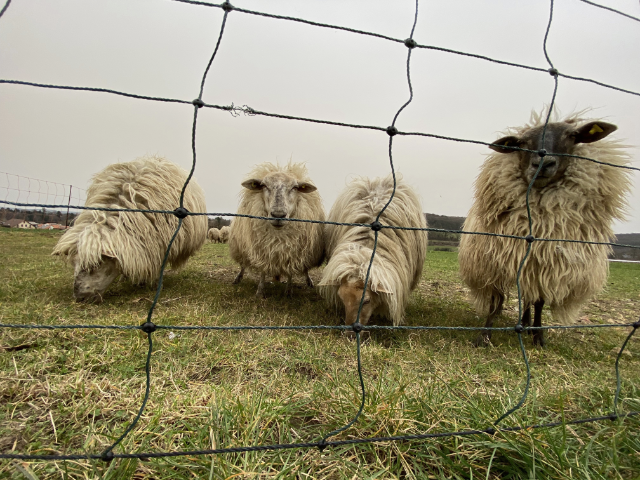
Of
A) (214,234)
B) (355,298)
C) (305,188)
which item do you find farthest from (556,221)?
(214,234)

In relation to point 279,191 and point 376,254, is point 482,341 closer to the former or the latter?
point 376,254

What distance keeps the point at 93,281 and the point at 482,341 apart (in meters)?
4.01

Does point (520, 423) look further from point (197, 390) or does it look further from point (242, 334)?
point (242, 334)

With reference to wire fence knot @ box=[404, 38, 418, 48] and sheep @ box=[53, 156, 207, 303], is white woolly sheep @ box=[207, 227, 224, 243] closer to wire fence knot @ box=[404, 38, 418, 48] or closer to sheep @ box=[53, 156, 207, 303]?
sheep @ box=[53, 156, 207, 303]

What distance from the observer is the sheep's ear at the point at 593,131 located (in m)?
2.81

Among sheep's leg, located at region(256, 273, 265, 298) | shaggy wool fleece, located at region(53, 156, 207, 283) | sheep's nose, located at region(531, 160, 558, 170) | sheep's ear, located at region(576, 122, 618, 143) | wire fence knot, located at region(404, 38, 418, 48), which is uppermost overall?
sheep's ear, located at region(576, 122, 618, 143)

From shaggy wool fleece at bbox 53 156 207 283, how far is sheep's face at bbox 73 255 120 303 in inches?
2.9

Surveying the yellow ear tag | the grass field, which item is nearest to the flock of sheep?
the yellow ear tag

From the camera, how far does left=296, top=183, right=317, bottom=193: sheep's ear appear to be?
4.41 metres

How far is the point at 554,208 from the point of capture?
9.93 ft

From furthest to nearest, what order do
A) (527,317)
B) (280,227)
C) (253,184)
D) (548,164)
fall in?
1. (253,184)
2. (280,227)
3. (527,317)
4. (548,164)

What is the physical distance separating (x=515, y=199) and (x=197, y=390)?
9.68 ft

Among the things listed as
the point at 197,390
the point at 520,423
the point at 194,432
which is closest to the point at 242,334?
the point at 197,390

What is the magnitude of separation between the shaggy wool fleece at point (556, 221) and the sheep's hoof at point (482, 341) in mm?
477
